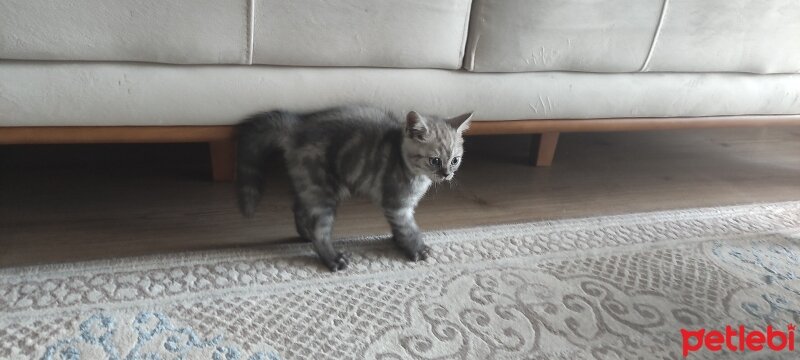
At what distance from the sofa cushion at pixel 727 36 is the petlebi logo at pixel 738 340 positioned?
57 cm

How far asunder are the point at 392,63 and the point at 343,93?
0.34 feet

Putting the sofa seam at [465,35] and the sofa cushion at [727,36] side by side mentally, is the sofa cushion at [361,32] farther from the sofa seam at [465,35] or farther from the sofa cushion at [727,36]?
the sofa cushion at [727,36]

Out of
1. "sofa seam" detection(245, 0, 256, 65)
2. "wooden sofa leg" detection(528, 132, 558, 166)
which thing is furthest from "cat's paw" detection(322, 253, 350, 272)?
"wooden sofa leg" detection(528, 132, 558, 166)

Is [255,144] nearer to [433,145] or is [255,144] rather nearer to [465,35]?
[433,145]

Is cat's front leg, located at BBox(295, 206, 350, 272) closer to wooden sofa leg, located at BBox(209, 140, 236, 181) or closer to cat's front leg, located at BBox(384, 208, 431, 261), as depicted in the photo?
cat's front leg, located at BBox(384, 208, 431, 261)

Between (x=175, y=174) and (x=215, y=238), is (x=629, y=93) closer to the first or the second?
(x=215, y=238)

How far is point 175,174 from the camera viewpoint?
1333 mm

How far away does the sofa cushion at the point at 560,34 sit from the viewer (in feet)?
3.55

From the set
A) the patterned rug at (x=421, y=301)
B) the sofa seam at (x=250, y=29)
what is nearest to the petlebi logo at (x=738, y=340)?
the patterned rug at (x=421, y=301)

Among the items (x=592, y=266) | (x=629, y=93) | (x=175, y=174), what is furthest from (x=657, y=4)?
(x=175, y=174)

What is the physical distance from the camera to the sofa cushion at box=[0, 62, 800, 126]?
87 centimetres

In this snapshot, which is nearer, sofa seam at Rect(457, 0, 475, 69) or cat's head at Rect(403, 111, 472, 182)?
cat's head at Rect(403, 111, 472, 182)

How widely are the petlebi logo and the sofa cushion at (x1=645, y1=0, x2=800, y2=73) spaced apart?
1.88 feet

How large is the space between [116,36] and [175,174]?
517 mm
